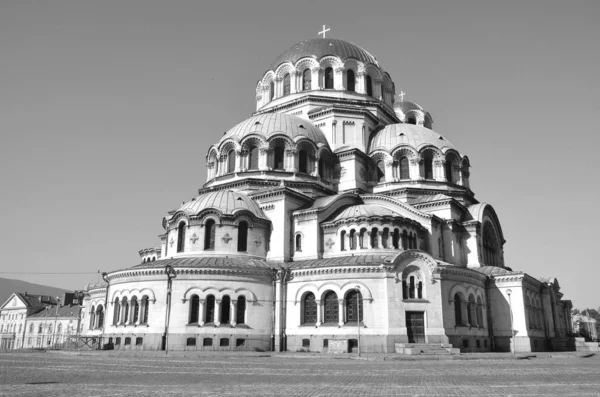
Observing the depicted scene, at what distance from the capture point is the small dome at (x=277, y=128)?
4550 centimetres

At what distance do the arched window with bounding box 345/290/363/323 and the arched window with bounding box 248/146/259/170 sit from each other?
590 inches

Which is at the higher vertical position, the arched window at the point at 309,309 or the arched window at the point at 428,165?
the arched window at the point at 428,165

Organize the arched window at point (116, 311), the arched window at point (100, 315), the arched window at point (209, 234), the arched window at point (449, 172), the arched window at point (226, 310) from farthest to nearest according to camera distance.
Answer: the arched window at point (449, 172)
the arched window at point (100, 315)
the arched window at point (209, 234)
the arched window at point (116, 311)
the arched window at point (226, 310)

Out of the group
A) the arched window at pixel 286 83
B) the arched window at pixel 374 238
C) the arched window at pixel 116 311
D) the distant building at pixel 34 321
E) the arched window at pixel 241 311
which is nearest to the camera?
the arched window at pixel 241 311

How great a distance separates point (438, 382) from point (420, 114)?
5079 centimetres

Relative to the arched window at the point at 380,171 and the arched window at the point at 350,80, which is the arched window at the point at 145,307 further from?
the arched window at the point at 350,80

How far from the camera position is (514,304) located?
4162 cm

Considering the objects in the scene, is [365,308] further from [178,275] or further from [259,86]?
[259,86]

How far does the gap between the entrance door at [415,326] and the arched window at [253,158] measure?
1820cm

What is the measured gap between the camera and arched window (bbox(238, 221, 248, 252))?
4019cm

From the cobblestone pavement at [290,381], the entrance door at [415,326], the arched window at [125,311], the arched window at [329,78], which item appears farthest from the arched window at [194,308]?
the arched window at [329,78]

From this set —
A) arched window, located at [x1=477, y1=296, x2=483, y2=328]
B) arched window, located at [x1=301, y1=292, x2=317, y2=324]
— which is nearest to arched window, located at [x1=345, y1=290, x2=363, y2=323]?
arched window, located at [x1=301, y1=292, x2=317, y2=324]

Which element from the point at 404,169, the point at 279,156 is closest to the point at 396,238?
the point at 404,169

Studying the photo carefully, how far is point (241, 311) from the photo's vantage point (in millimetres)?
36750
